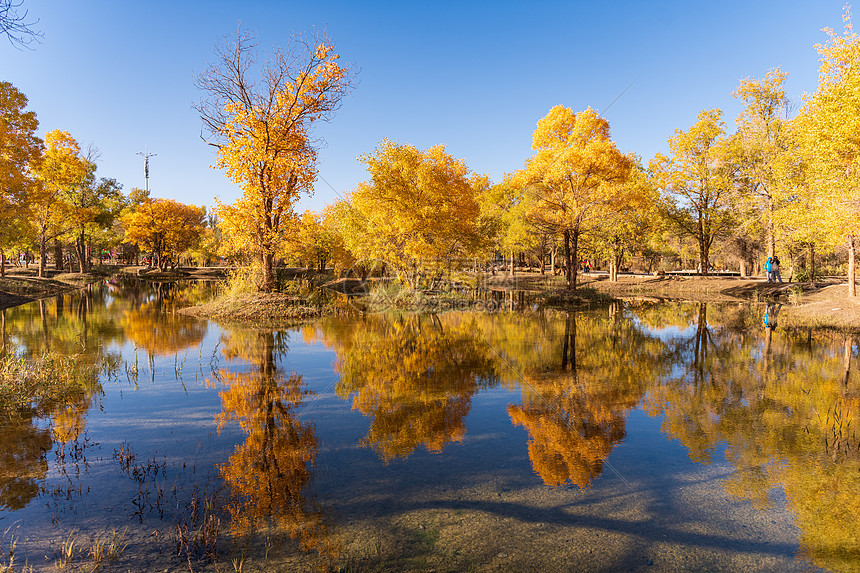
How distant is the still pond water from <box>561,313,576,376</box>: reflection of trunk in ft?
1.39

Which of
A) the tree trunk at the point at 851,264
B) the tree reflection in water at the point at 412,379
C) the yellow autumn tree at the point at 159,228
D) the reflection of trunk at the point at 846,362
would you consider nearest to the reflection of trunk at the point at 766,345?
the reflection of trunk at the point at 846,362

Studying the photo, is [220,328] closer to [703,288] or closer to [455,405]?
[455,405]

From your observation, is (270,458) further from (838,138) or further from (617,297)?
(617,297)

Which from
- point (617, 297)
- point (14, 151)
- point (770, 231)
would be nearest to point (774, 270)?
point (770, 231)

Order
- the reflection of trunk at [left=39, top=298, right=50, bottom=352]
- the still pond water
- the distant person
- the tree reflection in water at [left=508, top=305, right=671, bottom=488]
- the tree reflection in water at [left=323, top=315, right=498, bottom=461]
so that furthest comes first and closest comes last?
the distant person → the reflection of trunk at [left=39, top=298, right=50, bottom=352] → the tree reflection in water at [left=323, top=315, right=498, bottom=461] → the tree reflection in water at [left=508, top=305, right=671, bottom=488] → the still pond water

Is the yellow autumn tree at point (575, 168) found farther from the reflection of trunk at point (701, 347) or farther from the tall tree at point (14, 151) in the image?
the tall tree at point (14, 151)

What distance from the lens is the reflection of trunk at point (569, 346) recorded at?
12.2 metres

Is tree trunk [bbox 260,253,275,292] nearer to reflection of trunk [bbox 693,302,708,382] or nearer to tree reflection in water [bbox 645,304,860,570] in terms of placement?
tree reflection in water [bbox 645,304,860,570]

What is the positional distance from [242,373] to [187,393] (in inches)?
62.2

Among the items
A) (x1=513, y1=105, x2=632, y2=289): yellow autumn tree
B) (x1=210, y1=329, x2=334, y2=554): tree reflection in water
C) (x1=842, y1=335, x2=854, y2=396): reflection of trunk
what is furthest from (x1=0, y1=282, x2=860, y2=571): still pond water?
(x1=513, y1=105, x2=632, y2=289): yellow autumn tree

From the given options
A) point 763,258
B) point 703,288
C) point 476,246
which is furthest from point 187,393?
point 763,258

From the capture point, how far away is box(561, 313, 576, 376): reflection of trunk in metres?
12.2

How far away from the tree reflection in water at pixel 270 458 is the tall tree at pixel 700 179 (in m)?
38.4

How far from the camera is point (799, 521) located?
15.9 feet
